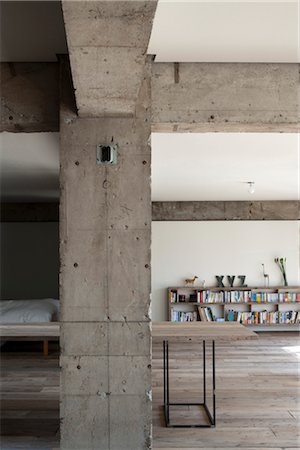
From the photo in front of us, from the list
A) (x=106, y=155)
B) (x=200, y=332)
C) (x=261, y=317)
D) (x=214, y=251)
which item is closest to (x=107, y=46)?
(x=106, y=155)

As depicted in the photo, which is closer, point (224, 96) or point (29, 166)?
point (224, 96)

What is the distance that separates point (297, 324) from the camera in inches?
421

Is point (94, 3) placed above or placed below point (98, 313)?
above

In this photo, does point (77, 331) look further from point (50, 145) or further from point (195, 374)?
point (195, 374)

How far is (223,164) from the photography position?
6.70m

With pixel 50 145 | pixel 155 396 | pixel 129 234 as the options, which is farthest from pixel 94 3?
pixel 155 396

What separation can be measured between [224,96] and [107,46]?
154cm

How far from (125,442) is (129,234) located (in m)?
1.46

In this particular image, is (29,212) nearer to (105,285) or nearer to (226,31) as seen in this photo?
(105,285)

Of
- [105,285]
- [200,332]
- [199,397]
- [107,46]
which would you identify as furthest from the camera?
[199,397]

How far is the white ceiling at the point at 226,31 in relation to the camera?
2.90 m

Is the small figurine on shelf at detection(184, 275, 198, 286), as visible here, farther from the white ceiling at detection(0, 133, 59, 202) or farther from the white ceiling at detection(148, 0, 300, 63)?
the white ceiling at detection(148, 0, 300, 63)

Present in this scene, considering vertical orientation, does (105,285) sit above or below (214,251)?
below

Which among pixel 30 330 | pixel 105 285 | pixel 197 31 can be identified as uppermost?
pixel 197 31
